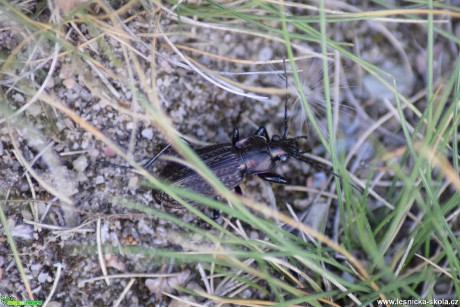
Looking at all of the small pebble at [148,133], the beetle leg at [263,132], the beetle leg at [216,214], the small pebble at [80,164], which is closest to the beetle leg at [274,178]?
the beetle leg at [263,132]

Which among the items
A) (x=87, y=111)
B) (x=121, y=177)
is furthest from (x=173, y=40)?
(x=121, y=177)

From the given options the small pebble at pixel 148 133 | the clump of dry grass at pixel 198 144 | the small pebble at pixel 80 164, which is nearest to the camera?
the clump of dry grass at pixel 198 144

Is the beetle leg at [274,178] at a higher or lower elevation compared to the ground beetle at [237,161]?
lower

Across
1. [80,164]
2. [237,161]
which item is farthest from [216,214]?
[80,164]

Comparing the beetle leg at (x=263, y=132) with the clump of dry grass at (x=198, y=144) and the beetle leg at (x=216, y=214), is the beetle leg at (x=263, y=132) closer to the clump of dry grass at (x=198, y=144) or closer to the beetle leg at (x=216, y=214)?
the clump of dry grass at (x=198, y=144)

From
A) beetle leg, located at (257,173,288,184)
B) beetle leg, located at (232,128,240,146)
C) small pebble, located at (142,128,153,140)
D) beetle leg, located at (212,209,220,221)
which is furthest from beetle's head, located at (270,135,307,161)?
small pebble, located at (142,128,153,140)

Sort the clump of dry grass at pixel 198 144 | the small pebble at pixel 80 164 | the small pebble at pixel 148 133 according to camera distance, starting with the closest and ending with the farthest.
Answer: the clump of dry grass at pixel 198 144 → the small pebble at pixel 80 164 → the small pebble at pixel 148 133

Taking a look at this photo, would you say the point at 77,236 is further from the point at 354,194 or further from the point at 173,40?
the point at 354,194

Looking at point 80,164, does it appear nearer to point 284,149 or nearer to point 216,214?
point 216,214

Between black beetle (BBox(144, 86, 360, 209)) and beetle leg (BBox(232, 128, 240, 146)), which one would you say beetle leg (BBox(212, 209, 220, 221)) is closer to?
black beetle (BBox(144, 86, 360, 209))
